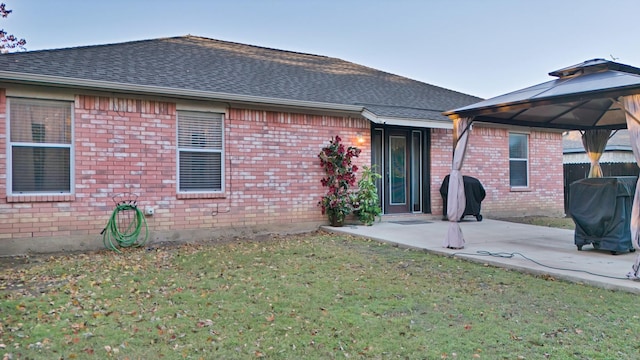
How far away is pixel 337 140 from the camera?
9.42 meters

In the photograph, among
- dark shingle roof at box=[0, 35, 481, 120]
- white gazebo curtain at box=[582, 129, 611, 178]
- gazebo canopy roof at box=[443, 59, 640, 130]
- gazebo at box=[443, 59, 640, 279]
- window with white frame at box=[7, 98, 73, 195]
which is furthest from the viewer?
white gazebo curtain at box=[582, 129, 611, 178]

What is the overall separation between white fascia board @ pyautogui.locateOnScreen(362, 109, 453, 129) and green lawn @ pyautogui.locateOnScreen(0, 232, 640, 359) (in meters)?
4.04

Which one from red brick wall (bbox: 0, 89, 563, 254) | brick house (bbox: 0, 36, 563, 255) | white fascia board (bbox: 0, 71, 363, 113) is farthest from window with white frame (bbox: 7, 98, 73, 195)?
white fascia board (bbox: 0, 71, 363, 113)

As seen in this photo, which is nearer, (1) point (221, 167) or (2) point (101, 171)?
(2) point (101, 171)

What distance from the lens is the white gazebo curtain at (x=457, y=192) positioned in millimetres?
6785

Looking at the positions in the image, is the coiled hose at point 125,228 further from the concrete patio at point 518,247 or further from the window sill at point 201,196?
the concrete patio at point 518,247

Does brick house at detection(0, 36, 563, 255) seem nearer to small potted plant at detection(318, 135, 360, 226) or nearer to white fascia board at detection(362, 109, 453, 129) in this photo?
white fascia board at detection(362, 109, 453, 129)

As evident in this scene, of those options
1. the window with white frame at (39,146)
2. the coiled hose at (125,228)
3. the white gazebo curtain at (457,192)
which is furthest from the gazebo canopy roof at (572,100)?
the window with white frame at (39,146)

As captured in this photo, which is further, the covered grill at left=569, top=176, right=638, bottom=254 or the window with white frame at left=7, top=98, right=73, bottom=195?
the window with white frame at left=7, top=98, right=73, bottom=195

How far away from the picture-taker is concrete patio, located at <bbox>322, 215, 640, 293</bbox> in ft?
16.7

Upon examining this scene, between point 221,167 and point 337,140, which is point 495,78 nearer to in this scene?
point 337,140

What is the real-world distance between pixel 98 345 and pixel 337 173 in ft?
21.9

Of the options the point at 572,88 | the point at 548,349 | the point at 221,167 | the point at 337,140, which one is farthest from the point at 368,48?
the point at 548,349

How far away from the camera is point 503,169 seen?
11.9 m
